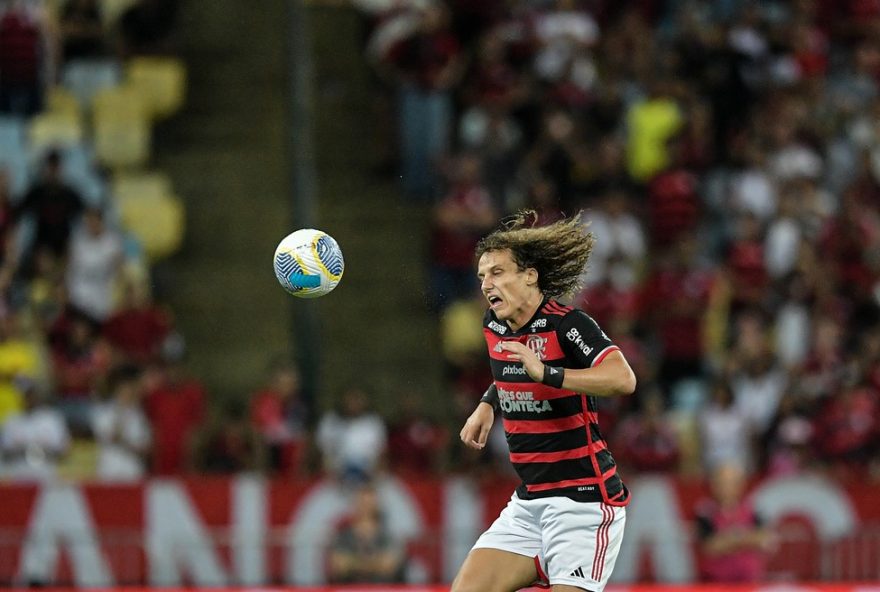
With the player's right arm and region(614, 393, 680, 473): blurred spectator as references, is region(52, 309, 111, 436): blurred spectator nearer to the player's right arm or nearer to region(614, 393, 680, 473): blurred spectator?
region(614, 393, 680, 473): blurred spectator

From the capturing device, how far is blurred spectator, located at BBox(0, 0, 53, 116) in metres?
16.2

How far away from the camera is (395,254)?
17.2 m

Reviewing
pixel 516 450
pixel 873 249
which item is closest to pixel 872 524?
pixel 873 249

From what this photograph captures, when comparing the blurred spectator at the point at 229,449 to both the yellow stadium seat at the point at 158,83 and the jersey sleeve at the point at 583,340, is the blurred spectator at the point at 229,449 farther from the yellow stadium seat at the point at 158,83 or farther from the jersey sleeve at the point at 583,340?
the jersey sleeve at the point at 583,340

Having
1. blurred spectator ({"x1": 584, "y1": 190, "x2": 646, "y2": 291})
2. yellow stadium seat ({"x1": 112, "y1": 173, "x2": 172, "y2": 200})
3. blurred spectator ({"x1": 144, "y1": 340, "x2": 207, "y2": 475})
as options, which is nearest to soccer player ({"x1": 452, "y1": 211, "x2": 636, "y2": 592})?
blurred spectator ({"x1": 144, "y1": 340, "x2": 207, "y2": 475})

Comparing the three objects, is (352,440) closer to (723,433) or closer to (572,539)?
(723,433)

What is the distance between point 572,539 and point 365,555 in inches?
212

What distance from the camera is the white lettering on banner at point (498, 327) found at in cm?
773

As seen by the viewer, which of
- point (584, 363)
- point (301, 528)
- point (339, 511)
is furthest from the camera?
point (339, 511)

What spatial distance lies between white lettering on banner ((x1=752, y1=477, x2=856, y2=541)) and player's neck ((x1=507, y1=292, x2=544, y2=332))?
6.98 m

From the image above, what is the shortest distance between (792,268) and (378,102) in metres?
4.92

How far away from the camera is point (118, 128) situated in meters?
16.8

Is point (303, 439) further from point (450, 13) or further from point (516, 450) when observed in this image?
point (516, 450)

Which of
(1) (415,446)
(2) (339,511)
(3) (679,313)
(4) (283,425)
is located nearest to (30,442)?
(4) (283,425)
